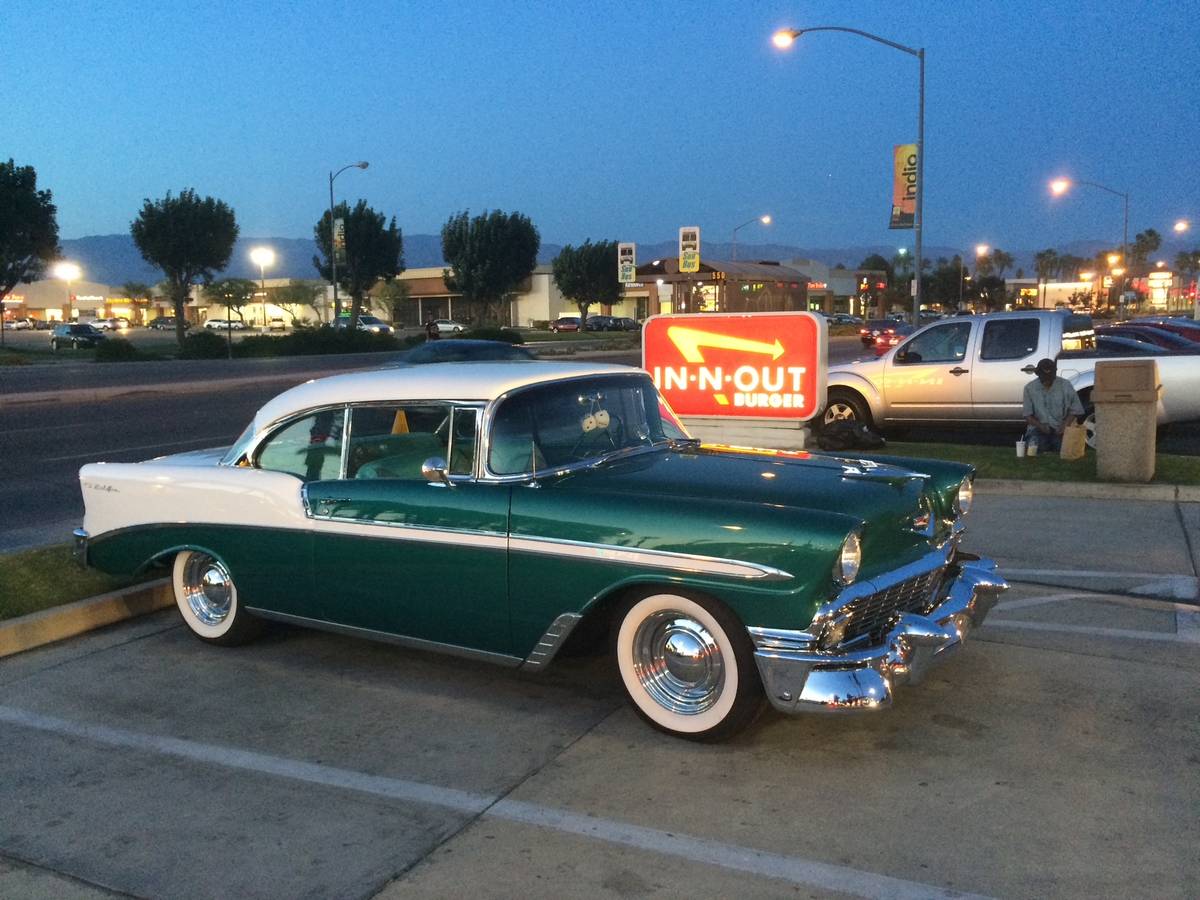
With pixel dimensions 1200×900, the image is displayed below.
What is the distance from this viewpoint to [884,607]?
4523 mm

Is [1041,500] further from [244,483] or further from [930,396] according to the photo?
[244,483]

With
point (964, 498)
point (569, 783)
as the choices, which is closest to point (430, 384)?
point (569, 783)

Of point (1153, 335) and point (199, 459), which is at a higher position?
point (1153, 335)

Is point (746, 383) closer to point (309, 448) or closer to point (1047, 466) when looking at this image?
point (1047, 466)

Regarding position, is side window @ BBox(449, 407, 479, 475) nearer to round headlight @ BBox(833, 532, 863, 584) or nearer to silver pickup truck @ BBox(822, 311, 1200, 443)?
round headlight @ BBox(833, 532, 863, 584)

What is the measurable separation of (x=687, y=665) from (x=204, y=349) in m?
40.9

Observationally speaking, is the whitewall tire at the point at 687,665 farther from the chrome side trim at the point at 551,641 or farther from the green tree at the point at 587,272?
the green tree at the point at 587,272

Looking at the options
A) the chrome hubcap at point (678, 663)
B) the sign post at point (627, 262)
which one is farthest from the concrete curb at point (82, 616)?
the sign post at point (627, 262)

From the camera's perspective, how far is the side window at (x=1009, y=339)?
44.6 ft

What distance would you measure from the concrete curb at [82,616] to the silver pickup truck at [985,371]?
31.7 feet

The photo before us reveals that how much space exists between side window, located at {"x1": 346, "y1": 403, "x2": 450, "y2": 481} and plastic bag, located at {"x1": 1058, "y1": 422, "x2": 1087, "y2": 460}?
791cm

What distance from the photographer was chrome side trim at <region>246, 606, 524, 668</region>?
495 centimetres

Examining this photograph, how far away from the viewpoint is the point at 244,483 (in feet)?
18.9

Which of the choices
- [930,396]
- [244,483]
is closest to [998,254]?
[930,396]
